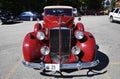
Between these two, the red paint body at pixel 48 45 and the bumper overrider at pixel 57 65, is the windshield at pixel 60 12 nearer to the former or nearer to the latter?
the red paint body at pixel 48 45

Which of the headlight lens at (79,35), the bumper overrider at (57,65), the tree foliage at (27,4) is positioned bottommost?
the tree foliage at (27,4)

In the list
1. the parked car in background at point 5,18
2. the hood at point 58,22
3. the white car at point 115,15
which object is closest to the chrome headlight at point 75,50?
the hood at point 58,22

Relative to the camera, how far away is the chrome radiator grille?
8.73m

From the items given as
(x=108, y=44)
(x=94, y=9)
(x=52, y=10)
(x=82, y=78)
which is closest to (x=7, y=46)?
(x=52, y=10)

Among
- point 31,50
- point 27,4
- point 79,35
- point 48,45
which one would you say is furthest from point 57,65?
point 27,4

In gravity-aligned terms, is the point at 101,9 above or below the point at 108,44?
below

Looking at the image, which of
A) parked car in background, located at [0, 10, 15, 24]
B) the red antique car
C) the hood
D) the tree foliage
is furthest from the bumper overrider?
the tree foliage

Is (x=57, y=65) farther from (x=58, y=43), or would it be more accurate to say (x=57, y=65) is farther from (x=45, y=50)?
(x=58, y=43)

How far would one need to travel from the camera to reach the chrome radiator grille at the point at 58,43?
8734 millimetres

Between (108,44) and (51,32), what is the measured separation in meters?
6.17

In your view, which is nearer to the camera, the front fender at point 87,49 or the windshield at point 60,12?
the front fender at point 87,49

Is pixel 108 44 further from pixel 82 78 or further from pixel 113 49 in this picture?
pixel 82 78

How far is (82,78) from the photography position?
8.29 meters

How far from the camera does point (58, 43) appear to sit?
28.6 ft
